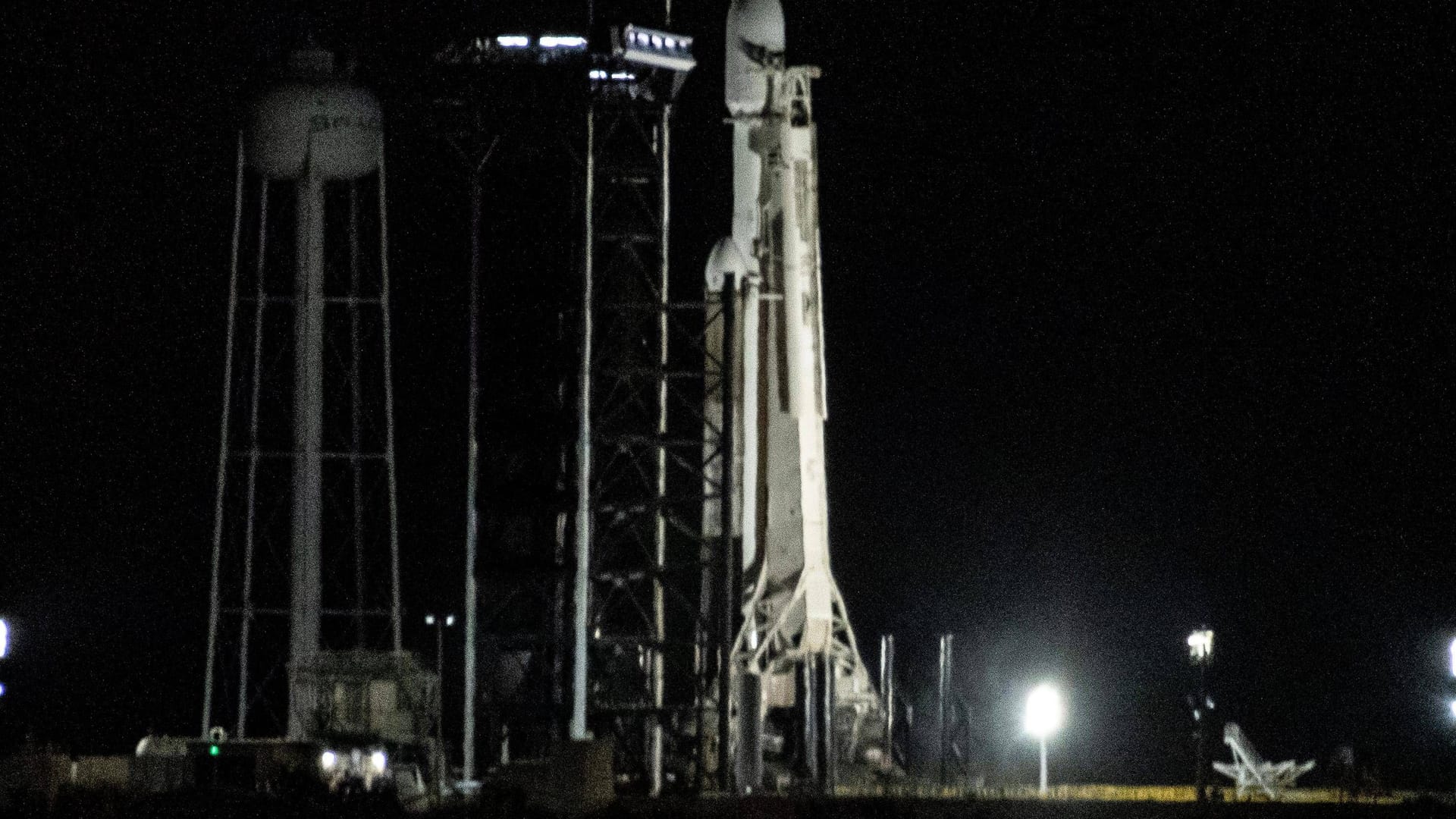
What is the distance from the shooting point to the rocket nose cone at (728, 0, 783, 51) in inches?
2117

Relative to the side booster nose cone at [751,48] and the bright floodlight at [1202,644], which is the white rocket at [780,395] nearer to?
the side booster nose cone at [751,48]

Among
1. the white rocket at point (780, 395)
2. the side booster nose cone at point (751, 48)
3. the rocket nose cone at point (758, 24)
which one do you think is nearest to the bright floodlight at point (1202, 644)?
the white rocket at point (780, 395)

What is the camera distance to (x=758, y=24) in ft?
177

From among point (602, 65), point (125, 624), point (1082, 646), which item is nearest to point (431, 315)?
point (125, 624)

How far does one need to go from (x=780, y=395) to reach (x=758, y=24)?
24.4 ft

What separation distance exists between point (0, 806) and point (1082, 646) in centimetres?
3796

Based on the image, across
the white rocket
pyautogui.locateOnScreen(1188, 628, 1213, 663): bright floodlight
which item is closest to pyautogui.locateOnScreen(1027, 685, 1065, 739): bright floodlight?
the white rocket

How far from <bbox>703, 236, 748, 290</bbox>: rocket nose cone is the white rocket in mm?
290

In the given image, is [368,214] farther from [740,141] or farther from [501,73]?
[501,73]

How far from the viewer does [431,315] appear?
6538cm

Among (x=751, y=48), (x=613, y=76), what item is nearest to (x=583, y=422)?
(x=613, y=76)

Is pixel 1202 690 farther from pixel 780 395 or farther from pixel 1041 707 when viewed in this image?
pixel 780 395

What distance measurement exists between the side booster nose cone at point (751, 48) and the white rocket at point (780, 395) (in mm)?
21

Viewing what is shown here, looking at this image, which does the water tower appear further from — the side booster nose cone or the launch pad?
the side booster nose cone
